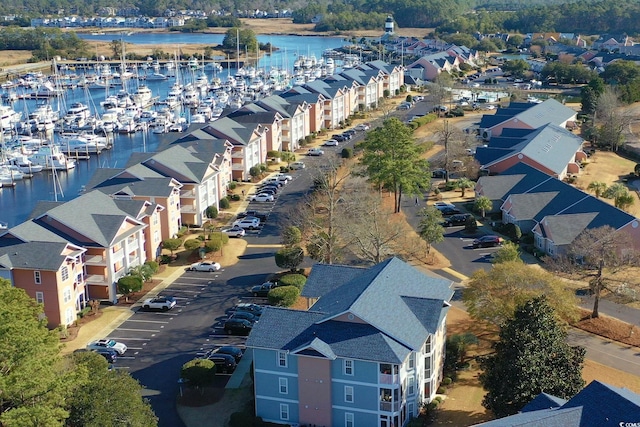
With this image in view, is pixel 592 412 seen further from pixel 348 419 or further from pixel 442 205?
pixel 442 205

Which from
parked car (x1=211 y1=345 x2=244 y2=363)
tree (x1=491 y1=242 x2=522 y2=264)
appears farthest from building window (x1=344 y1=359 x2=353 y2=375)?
tree (x1=491 y1=242 x2=522 y2=264)

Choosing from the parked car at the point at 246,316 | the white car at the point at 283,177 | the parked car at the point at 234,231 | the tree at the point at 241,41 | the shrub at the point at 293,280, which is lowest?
the parked car at the point at 246,316

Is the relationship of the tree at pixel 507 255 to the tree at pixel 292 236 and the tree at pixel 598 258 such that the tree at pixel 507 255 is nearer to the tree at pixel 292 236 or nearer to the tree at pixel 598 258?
the tree at pixel 598 258

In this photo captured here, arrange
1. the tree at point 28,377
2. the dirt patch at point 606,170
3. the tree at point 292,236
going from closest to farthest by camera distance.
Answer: the tree at point 28,377 < the tree at point 292,236 < the dirt patch at point 606,170

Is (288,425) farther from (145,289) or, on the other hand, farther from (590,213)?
(590,213)

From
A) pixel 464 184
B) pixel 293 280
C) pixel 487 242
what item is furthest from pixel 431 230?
pixel 464 184

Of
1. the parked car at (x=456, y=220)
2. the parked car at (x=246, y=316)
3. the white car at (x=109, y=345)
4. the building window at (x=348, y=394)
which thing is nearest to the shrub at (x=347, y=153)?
the parked car at (x=456, y=220)
